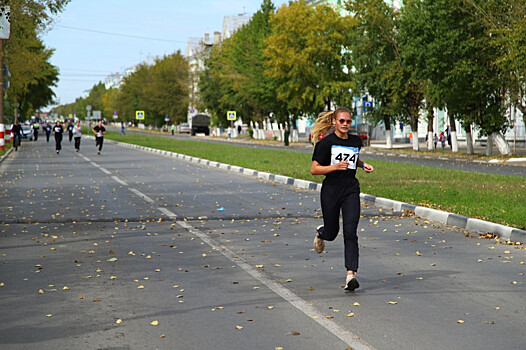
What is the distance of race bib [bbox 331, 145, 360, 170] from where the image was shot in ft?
24.3

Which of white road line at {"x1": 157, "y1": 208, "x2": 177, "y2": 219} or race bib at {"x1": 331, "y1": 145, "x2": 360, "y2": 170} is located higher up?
race bib at {"x1": 331, "y1": 145, "x2": 360, "y2": 170}

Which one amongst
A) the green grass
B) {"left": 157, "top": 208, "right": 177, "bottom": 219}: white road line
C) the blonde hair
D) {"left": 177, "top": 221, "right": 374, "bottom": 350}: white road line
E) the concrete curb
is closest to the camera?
{"left": 177, "top": 221, "right": 374, "bottom": 350}: white road line

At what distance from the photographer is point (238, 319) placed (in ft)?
19.7

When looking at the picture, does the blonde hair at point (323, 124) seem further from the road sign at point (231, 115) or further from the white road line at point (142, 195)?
the road sign at point (231, 115)

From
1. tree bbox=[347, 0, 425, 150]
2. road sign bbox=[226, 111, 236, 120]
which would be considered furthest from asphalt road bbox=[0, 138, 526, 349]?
road sign bbox=[226, 111, 236, 120]

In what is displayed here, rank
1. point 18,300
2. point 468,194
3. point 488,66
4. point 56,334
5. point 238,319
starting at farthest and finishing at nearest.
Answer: point 488,66
point 468,194
point 18,300
point 238,319
point 56,334

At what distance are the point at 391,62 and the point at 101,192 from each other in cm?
3044

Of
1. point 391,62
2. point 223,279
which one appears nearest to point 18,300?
point 223,279

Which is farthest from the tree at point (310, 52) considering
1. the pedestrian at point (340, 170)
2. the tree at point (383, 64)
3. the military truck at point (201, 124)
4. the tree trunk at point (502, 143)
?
the pedestrian at point (340, 170)

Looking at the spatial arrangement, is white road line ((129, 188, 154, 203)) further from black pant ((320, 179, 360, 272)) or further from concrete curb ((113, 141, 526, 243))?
black pant ((320, 179, 360, 272))

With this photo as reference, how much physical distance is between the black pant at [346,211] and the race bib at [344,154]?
225mm

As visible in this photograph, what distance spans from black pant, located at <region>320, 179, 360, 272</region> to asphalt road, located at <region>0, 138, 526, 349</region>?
389mm

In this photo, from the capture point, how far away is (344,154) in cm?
742

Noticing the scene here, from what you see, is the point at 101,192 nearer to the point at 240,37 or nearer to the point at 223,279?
the point at 223,279
